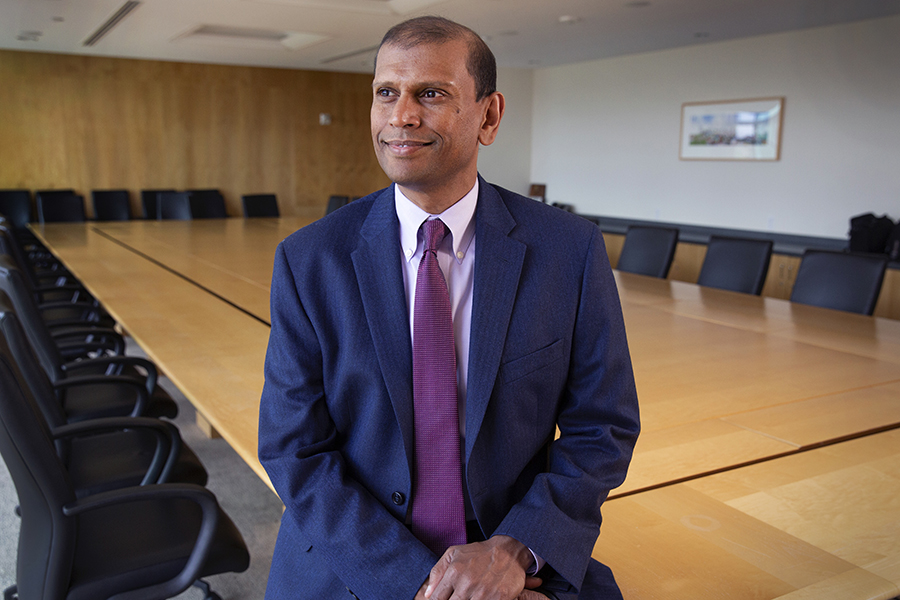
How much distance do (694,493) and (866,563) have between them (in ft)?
1.17

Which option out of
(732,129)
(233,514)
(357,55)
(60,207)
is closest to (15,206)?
(60,207)

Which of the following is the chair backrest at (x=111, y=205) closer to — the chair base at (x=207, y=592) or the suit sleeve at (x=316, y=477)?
the chair base at (x=207, y=592)

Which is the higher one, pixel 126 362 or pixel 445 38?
→ pixel 445 38

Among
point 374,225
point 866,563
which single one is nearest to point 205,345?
point 374,225

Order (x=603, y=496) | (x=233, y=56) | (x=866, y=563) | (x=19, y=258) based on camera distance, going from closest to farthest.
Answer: (x=603, y=496), (x=866, y=563), (x=19, y=258), (x=233, y=56)

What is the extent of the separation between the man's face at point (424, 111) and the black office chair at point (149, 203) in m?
10.9

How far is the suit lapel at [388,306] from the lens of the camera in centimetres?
110

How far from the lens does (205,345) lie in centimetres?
288

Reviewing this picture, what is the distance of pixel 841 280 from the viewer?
3850 millimetres

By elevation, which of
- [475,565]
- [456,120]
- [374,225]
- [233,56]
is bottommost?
[475,565]

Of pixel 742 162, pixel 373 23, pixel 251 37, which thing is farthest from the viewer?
pixel 251 37

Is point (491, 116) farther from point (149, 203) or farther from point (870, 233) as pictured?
point (149, 203)

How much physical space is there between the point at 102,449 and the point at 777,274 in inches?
241

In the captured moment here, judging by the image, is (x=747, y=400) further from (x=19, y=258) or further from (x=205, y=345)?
(x=19, y=258)
